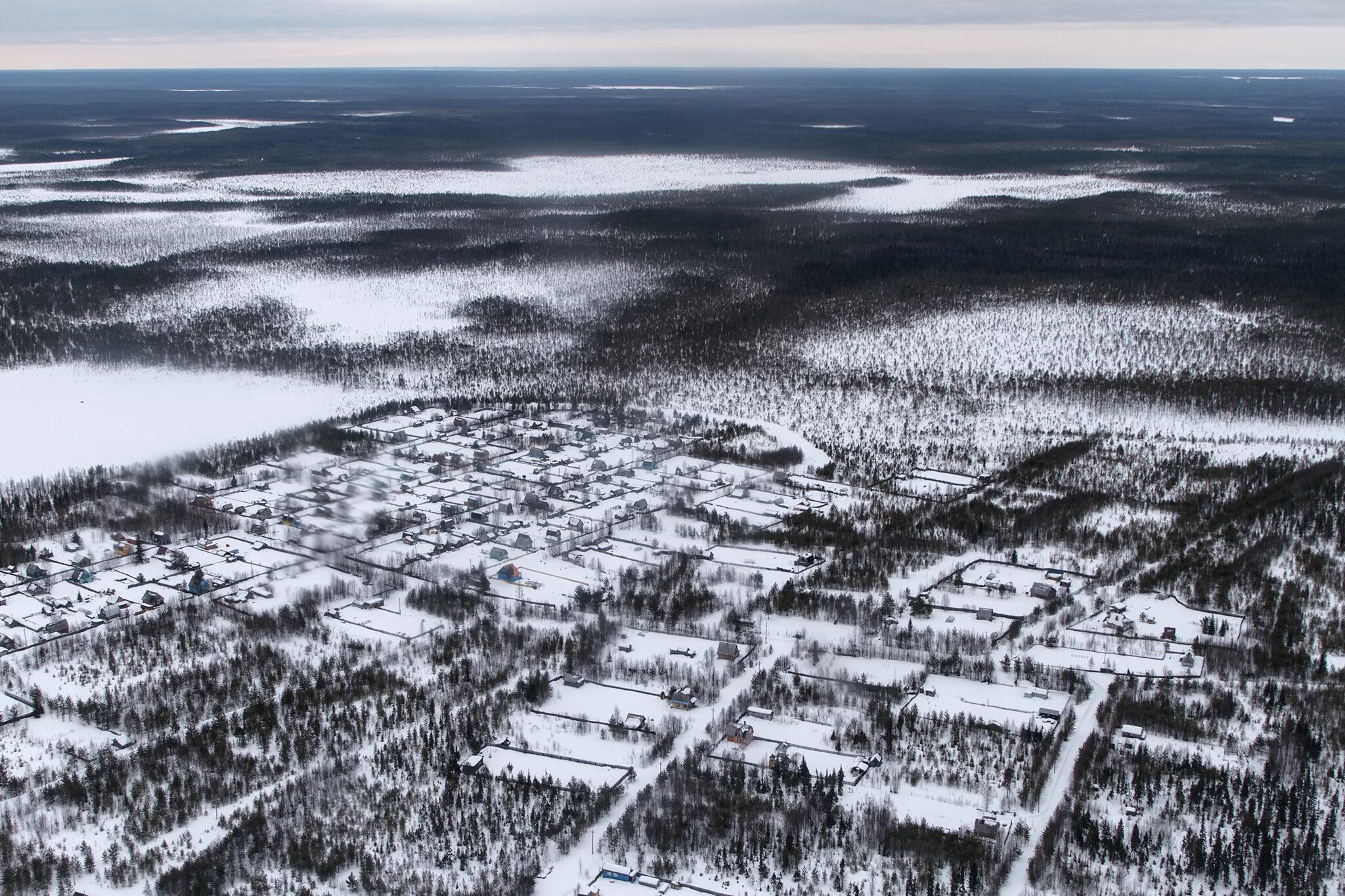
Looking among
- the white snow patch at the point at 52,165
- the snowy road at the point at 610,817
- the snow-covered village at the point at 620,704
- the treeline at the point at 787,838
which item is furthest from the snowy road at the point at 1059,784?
the white snow patch at the point at 52,165

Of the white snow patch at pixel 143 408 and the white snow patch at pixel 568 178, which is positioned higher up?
the white snow patch at pixel 568 178

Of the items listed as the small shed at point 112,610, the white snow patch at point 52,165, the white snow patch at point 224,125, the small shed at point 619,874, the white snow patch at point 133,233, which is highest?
the white snow patch at point 224,125

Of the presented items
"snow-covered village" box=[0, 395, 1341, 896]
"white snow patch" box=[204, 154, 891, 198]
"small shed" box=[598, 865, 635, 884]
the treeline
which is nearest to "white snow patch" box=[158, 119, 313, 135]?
"white snow patch" box=[204, 154, 891, 198]

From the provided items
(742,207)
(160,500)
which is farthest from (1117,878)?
(742,207)

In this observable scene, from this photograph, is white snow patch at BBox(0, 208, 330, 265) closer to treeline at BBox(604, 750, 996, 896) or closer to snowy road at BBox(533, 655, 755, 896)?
snowy road at BBox(533, 655, 755, 896)

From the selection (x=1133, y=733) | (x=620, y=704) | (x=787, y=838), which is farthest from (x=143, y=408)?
(x=1133, y=733)

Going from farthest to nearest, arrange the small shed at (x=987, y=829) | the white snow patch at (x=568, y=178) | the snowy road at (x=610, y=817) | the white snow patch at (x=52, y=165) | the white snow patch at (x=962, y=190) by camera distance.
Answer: the white snow patch at (x=52, y=165)
the white snow patch at (x=568, y=178)
the white snow patch at (x=962, y=190)
the small shed at (x=987, y=829)
the snowy road at (x=610, y=817)

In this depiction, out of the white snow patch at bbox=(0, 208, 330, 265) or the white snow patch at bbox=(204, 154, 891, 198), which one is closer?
the white snow patch at bbox=(0, 208, 330, 265)

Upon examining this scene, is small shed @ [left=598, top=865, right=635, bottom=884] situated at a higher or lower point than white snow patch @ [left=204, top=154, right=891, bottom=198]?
lower

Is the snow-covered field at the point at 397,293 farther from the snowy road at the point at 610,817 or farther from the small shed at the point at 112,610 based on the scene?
the snowy road at the point at 610,817

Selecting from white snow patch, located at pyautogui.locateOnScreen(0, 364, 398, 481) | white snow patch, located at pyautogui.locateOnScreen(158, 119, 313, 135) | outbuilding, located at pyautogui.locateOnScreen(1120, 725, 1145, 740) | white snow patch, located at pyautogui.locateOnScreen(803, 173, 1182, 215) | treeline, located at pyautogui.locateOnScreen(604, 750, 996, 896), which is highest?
white snow patch, located at pyautogui.locateOnScreen(158, 119, 313, 135)

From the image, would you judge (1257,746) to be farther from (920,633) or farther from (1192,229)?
(1192,229)

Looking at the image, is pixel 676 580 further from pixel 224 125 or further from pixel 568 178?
pixel 224 125
